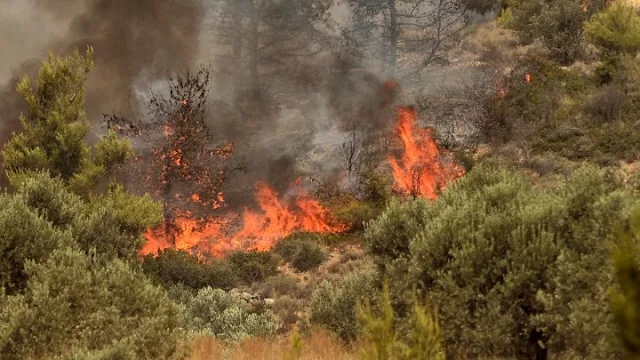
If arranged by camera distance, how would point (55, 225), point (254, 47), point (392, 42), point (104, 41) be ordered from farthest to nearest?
point (254, 47)
point (392, 42)
point (104, 41)
point (55, 225)

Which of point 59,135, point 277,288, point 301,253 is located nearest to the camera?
point 59,135

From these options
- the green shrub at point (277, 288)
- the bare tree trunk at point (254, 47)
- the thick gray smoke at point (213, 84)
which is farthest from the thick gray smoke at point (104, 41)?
the green shrub at point (277, 288)

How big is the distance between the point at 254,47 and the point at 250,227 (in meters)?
14.3

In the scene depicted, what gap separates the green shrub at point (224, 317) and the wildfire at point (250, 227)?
25.1 feet

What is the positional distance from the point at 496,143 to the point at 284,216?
10910 mm

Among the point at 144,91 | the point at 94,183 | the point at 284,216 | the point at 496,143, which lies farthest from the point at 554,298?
the point at 144,91

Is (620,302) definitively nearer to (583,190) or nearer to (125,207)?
(583,190)

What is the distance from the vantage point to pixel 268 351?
9992mm

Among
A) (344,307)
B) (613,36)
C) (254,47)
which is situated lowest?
(344,307)

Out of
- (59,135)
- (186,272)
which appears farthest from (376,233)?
(186,272)

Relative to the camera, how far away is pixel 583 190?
8734mm

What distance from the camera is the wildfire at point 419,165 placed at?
29922 millimetres

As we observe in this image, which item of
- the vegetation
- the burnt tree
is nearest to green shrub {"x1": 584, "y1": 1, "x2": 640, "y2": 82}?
the vegetation

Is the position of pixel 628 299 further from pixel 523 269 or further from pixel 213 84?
pixel 213 84
